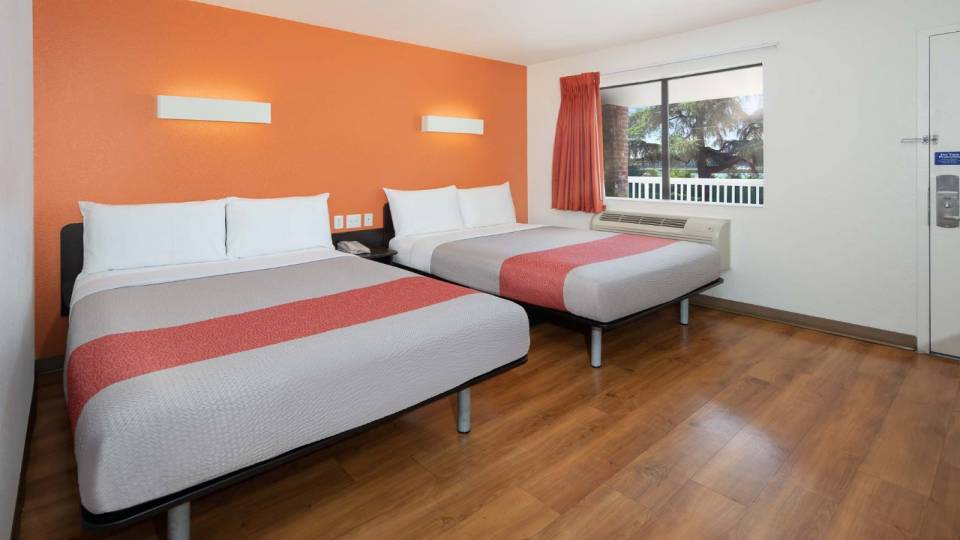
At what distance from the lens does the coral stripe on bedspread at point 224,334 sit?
1526 mm

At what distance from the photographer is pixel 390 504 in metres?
1.82

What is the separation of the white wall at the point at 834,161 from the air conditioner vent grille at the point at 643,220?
274 millimetres

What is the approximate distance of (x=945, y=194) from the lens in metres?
3.06

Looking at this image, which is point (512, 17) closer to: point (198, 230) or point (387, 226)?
point (387, 226)

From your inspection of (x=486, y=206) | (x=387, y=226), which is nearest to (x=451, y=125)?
(x=486, y=206)

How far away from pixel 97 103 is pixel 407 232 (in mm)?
2174

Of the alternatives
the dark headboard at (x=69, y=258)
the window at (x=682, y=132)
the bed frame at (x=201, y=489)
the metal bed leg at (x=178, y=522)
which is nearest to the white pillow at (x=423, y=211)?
the window at (x=682, y=132)

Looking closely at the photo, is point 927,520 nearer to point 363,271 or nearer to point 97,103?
point 363,271

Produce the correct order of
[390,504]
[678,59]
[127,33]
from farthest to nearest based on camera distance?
[678,59] < [127,33] < [390,504]

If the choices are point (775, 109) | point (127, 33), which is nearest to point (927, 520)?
point (775, 109)

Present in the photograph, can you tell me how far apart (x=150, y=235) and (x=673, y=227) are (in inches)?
146

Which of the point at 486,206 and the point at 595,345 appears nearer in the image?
the point at 595,345

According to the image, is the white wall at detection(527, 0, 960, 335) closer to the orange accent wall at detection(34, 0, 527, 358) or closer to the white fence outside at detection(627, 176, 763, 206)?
the white fence outside at detection(627, 176, 763, 206)

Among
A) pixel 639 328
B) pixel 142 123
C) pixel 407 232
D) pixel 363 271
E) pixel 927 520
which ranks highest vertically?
pixel 142 123
